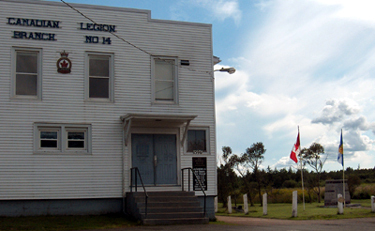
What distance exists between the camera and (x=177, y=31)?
17703 mm

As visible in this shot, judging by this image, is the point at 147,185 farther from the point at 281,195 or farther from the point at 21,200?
the point at 281,195

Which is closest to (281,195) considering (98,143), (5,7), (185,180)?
(185,180)

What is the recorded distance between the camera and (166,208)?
14.6 metres

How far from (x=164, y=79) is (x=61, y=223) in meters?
6.68

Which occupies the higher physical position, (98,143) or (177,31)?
(177,31)

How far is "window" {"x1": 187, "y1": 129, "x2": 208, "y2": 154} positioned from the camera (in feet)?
56.8

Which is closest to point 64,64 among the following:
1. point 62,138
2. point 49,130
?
point 49,130

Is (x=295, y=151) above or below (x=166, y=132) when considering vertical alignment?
below

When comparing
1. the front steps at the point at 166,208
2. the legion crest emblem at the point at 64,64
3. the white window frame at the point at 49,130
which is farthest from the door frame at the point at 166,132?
the legion crest emblem at the point at 64,64

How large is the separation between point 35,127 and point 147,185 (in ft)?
14.7

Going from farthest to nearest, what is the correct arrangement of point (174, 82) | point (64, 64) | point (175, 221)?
point (174, 82)
point (64, 64)
point (175, 221)

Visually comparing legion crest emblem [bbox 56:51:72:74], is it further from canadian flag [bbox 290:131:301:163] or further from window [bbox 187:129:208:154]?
canadian flag [bbox 290:131:301:163]

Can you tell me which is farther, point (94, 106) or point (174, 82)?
point (174, 82)

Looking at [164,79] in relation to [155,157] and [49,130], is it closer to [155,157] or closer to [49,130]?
[155,157]
